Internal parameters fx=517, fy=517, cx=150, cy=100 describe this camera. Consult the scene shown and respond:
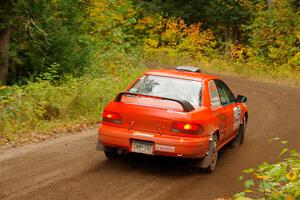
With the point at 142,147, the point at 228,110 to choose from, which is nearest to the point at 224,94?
the point at 228,110

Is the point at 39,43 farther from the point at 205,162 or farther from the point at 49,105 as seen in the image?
the point at 205,162

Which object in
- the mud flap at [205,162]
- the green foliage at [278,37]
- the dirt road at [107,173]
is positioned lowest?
the dirt road at [107,173]

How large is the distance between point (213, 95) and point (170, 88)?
901mm

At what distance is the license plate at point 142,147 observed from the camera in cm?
807

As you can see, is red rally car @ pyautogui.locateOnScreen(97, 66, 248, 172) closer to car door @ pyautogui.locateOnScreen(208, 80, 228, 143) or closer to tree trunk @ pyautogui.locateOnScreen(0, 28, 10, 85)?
car door @ pyautogui.locateOnScreen(208, 80, 228, 143)

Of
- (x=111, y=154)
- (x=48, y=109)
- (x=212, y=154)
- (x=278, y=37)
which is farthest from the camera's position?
(x=278, y=37)

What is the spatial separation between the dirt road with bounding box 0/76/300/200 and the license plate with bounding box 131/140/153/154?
0.41 m

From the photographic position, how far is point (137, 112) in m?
8.21

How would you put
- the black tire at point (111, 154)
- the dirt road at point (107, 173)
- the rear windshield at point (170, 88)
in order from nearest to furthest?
1. the dirt road at point (107, 173)
2. the rear windshield at point (170, 88)
3. the black tire at point (111, 154)

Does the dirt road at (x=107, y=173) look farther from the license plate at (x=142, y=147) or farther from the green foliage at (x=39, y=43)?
the green foliage at (x=39, y=43)

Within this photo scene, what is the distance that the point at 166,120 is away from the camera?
807 centimetres

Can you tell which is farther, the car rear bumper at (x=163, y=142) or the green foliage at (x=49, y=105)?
the green foliage at (x=49, y=105)

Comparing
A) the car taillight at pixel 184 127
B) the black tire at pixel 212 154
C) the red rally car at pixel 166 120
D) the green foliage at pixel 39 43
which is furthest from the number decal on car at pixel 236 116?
the green foliage at pixel 39 43

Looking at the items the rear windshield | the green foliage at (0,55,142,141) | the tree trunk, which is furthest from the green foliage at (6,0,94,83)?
the rear windshield
